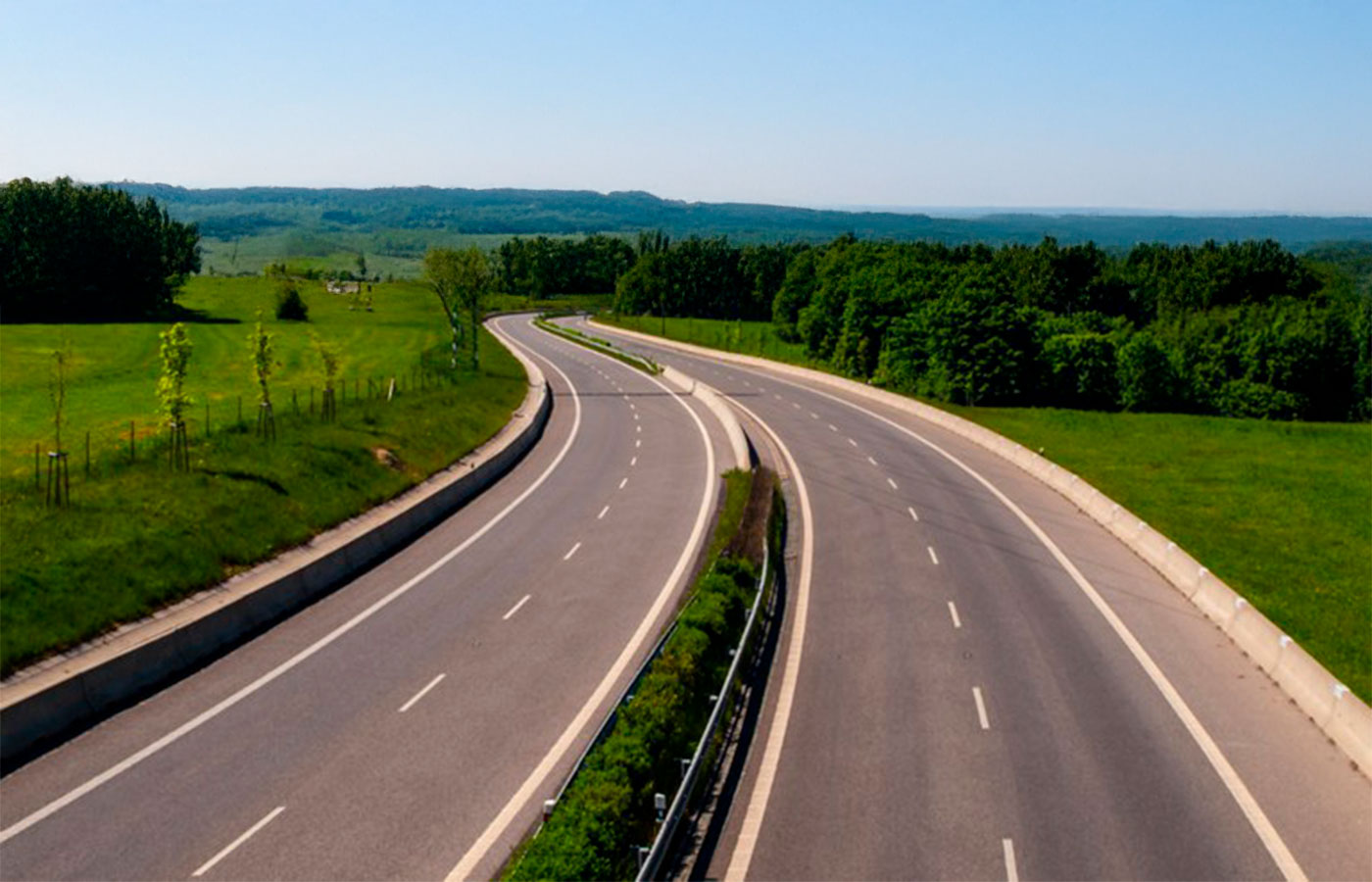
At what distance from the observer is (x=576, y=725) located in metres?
22.4

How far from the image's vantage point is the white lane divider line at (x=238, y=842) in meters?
16.8

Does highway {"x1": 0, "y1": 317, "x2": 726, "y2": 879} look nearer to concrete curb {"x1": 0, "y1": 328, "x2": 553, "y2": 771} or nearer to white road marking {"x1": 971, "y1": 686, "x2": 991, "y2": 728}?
concrete curb {"x1": 0, "y1": 328, "x2": 553, "y2": 771}

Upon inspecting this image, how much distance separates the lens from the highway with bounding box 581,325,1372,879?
57.2ft

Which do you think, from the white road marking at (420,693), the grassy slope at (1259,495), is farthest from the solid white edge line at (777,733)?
the grassy slope at (1259,495)

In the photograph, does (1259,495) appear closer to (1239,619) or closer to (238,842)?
(1239,619)

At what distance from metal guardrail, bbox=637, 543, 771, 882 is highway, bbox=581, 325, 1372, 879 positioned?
3.20ft

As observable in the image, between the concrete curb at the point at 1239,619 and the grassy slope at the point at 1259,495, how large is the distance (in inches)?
75.4

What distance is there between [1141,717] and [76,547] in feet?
88.8

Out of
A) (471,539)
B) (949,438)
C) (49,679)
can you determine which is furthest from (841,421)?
(49,679)

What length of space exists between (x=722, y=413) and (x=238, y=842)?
48.4 metres

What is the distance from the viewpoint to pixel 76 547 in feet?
89.8

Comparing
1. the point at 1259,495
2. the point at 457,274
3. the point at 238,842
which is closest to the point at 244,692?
the point at 238,842

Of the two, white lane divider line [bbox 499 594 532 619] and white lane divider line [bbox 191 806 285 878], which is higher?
white lane divider line [bbox 499 594 532 619]

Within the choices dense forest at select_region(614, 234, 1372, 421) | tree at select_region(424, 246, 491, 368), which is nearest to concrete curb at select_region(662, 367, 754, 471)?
dense forest at select_region(614, 234, 1372, 421)
